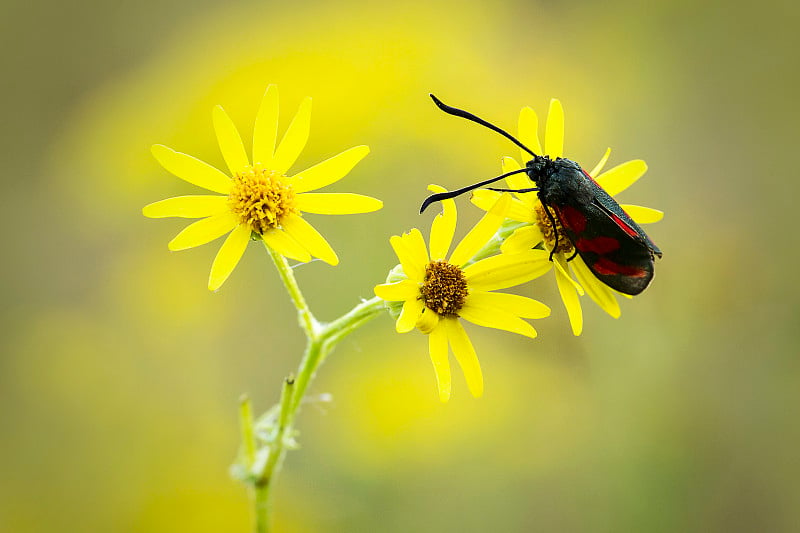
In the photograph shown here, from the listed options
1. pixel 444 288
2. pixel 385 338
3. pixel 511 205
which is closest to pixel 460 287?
pixel 444 288

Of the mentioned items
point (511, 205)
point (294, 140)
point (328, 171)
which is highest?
point (294, 140)

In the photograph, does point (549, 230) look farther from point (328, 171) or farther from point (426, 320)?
point (328, 171)

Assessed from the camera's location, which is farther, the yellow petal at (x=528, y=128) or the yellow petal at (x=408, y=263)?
the yellow petal at (x=528, y=128)

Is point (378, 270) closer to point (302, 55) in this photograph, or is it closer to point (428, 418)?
point (428, 418)

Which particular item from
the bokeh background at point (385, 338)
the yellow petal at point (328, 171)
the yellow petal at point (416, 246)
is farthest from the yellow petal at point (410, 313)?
the bokeh background at point (385, 338)

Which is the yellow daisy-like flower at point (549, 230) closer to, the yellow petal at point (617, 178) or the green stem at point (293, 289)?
the yellow petal at point (617, 178)

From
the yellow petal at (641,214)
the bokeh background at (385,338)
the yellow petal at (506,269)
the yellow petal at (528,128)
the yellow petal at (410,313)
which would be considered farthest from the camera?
the bokeh background at (385,338)
